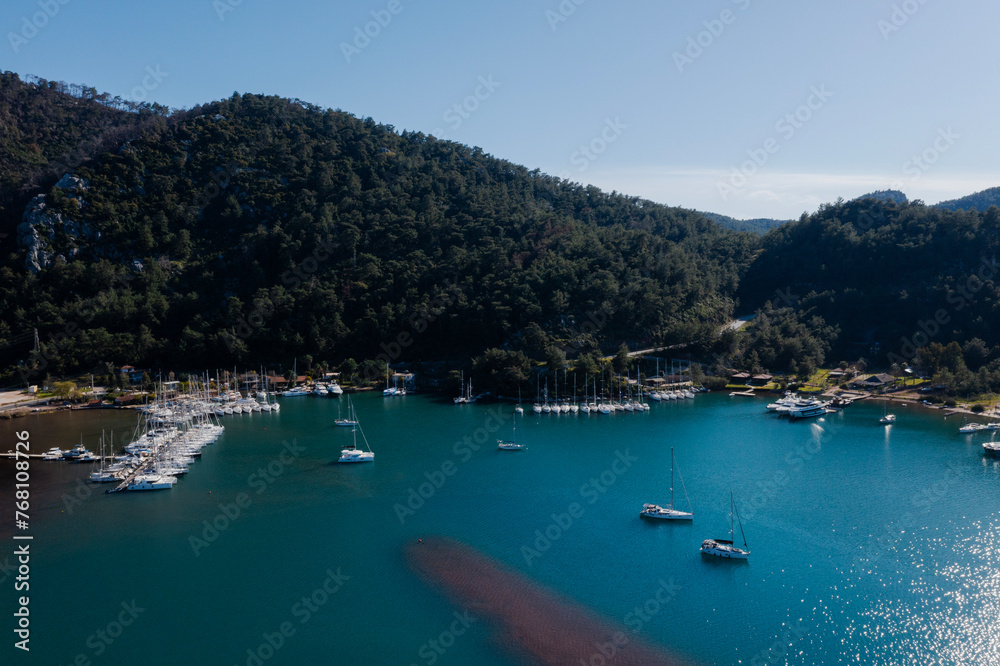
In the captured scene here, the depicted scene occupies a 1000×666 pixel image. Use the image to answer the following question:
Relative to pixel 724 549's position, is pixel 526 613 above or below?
below

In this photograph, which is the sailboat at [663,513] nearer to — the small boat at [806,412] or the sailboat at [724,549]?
the sailboat at [724,549]

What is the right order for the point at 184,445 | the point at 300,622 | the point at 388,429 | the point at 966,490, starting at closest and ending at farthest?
the point at 300,622 → the point at 966,490 → the point at 184,445 → the point at 388,429

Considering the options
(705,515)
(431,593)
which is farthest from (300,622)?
(705,515)

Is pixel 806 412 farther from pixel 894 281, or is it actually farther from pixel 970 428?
pixel 894 281

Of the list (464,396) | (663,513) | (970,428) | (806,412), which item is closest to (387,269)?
(464,396)

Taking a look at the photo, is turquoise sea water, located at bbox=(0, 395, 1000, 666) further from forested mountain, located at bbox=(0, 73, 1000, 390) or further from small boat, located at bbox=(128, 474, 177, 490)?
forested mountain, located at bbox=(0, 73, 1000, 390)

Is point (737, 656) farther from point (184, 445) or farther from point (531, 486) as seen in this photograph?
point (184, 445)
